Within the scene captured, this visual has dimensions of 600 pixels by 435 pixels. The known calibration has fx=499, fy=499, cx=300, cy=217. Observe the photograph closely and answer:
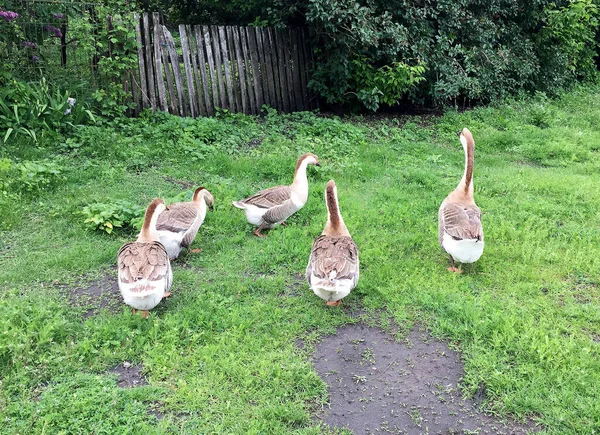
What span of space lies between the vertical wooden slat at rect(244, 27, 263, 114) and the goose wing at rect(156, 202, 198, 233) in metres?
6.29

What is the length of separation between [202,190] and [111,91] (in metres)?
4.80

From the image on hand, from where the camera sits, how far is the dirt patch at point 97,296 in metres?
4.94

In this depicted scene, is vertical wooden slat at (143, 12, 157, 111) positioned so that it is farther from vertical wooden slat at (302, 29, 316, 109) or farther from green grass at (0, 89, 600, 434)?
vertical wooden slat at (302, 29, 316, 109)

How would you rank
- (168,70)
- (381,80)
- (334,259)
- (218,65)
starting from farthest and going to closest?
(381,80) < (218,65) < (168,70) < (334,259)

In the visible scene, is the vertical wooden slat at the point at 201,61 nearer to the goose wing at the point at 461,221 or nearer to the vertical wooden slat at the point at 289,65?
the vertical wooden slat at the point at 289,65

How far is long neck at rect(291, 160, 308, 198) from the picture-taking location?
269 inches

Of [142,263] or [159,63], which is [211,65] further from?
[142,263]

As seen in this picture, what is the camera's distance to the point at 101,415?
360cm

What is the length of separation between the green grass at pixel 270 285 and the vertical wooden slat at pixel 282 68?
2450 millimetres

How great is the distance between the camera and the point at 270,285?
5438 millimetres

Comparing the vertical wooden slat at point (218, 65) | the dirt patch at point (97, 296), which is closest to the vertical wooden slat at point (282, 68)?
the vertical wooden slat at point (218, 65)

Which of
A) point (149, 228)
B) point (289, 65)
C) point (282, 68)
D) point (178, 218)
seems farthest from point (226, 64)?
point (149, 228)

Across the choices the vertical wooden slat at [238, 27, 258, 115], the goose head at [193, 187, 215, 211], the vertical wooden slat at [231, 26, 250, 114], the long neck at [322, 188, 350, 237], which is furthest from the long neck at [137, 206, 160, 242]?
the vertical wooden slat at [238, 27, 258, 115]

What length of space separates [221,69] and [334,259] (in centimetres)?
782
